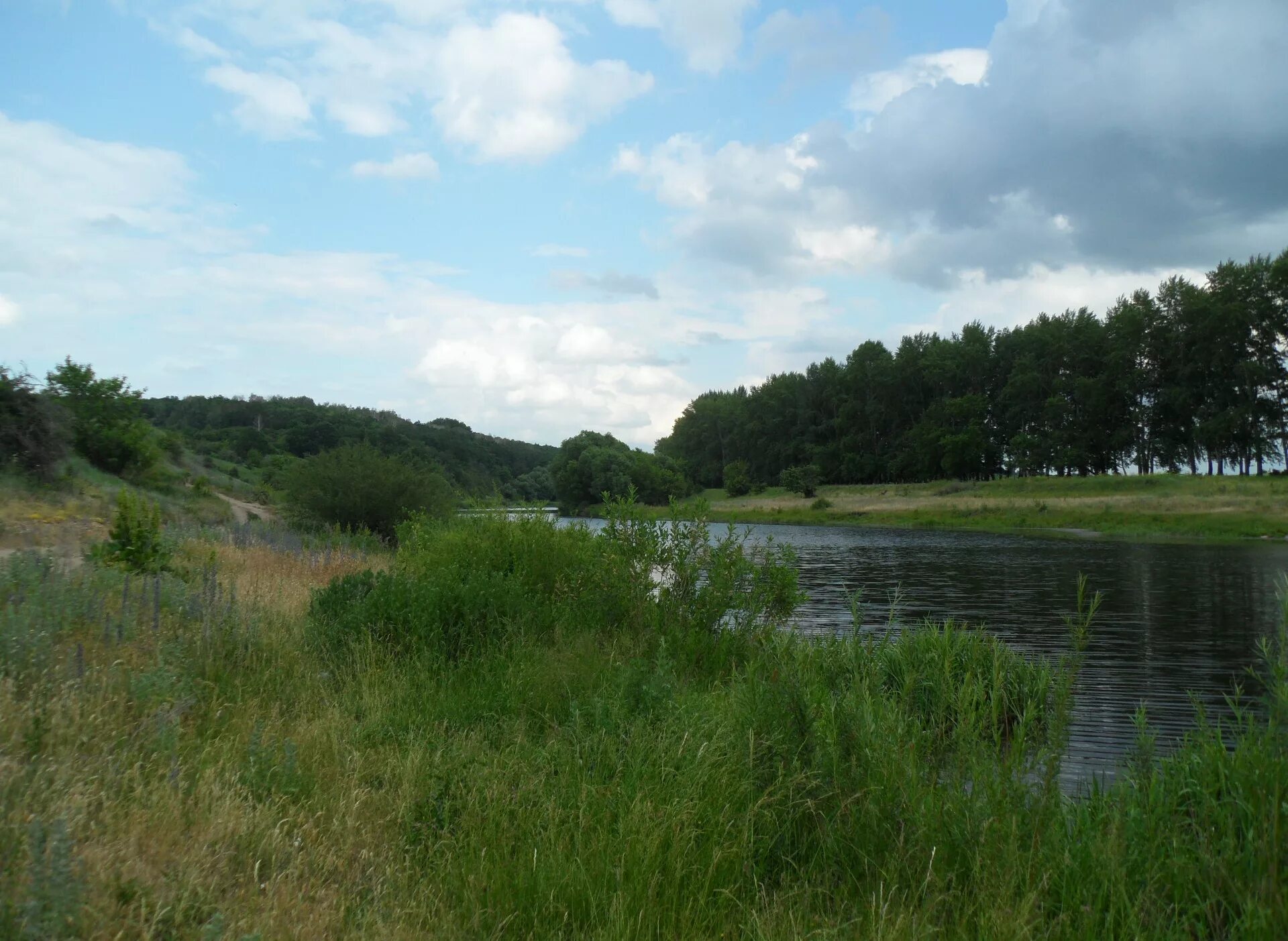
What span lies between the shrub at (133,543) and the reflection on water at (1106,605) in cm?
700

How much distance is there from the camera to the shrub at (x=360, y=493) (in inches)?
932

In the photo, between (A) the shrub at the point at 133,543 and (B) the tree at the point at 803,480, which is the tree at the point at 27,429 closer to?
(A) the shrub at the point at 133,543

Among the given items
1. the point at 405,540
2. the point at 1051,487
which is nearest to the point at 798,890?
the point at 405,540

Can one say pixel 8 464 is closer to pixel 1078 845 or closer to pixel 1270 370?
pixel 1078 845

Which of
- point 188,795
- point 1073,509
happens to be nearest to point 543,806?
point 188,795

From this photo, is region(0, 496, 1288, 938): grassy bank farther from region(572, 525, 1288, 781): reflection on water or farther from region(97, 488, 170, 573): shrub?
region(97, 488, 170, 573): shrub

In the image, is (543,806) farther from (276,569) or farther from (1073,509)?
(1073,509)

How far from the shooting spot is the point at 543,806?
4352mm

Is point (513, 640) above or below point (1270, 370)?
below

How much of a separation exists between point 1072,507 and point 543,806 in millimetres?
59615

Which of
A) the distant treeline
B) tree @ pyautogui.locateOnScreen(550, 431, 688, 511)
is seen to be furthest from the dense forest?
the distant treeline

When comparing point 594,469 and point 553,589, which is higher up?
point 594,469

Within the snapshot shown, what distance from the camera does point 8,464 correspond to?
65.3 ft

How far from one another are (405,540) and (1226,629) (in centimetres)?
1642
